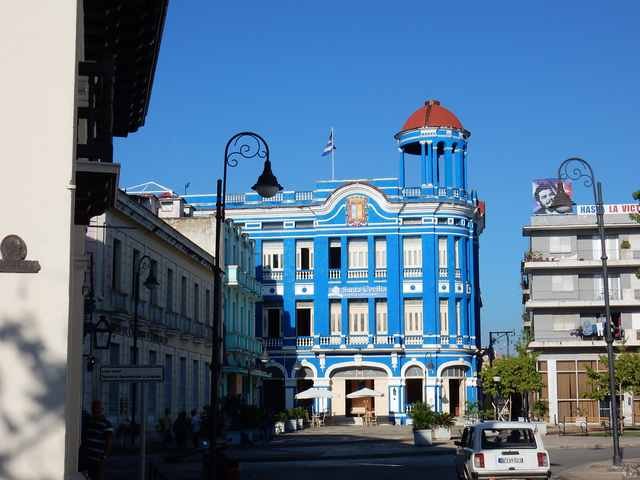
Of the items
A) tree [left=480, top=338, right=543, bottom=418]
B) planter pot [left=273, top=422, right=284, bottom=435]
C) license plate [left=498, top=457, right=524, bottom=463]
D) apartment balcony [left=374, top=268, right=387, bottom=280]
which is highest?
apartment balcony [left=374, top=268, right=387, bottom=280]

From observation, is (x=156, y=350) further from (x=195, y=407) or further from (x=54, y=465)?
(x=54, y=465)

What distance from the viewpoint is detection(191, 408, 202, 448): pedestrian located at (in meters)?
38.1

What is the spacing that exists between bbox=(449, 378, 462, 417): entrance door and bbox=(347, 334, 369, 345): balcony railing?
5.96 meters

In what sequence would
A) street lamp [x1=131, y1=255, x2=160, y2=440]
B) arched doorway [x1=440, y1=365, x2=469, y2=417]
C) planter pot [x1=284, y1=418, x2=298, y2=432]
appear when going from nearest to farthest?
1. street lamp [x1=131, y1=255, x2=160, y2=440]
2. planter pot [x1=284, y1=418, x2=298, y2=432]
3. arched doorway [x1=440, y1=365, x2=469, y2=417]

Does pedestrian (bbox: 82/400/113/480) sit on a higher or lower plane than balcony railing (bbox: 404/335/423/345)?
lower

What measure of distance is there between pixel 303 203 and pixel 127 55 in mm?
52323

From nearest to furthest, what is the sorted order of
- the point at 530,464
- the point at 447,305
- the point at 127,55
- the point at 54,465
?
the point at 54,465, the point at 127,55, the point at 530,464, the point at 447,305

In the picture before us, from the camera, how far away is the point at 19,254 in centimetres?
884

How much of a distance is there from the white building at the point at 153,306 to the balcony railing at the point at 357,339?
17.7 m

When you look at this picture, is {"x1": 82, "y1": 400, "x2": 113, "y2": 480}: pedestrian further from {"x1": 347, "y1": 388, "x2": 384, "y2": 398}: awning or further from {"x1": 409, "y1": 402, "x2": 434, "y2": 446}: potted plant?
{"x1": 347, "y1": 388, "x2": 384, "y2": 398}: awning

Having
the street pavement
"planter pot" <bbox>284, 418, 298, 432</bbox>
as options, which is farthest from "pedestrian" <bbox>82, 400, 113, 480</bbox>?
"planter pot" <bbox>284, 418, 298, 432</bbox>

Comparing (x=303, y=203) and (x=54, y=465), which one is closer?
(x=54, y=465)

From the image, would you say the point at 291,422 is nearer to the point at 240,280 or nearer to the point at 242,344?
the point at 242,344

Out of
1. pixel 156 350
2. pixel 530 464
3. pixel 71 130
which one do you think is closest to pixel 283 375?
pixel 156 350
